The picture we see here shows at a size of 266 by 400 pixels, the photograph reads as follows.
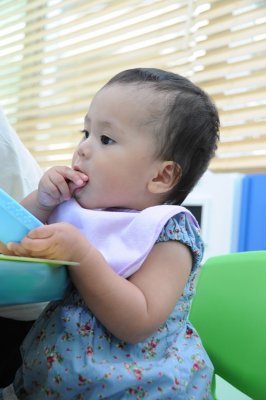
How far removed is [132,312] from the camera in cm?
62

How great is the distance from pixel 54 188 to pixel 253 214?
32.8 inches

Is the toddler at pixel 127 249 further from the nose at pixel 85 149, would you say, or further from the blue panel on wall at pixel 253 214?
the blue panel on wall at pixel 253 214

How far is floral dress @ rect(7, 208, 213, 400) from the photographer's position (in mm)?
632

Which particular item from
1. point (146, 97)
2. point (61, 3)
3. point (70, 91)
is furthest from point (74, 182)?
point (61, 3)

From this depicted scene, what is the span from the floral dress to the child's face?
9 cm

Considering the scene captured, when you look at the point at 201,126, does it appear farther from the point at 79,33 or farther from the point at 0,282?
the point at 79,33

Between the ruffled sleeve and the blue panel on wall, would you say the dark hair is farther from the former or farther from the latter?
the blue panel on wall

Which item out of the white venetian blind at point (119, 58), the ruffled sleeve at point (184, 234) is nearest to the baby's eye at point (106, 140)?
the ruffled sleeve at point (184, 234)

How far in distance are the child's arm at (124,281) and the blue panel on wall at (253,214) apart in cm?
75

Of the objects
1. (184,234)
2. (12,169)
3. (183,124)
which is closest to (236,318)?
(184,234)

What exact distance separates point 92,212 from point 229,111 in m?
1.18

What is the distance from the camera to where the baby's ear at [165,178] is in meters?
0.78

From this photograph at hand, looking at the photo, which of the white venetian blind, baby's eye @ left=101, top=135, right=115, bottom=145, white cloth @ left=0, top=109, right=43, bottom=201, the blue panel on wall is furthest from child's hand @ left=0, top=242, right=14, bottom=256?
the white venetian blind

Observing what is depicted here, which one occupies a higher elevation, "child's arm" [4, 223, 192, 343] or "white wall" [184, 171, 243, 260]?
"child's arm" [4, 223, 192, 343]
